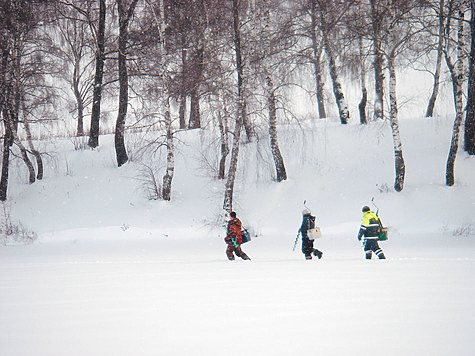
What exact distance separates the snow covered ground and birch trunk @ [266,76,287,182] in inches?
23.1

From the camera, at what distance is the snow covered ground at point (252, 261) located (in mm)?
5656

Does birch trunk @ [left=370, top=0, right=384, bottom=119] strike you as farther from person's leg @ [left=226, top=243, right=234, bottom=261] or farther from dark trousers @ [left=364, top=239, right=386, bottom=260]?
person's leg @ [left=226, top=243, right=234, bottom=261]

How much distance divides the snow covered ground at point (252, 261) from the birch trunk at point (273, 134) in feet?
1.92

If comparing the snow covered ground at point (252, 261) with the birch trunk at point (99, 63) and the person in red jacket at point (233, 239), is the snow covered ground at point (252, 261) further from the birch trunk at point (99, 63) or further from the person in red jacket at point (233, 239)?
the birch trunk at point (99, 63)

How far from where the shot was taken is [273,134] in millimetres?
21141

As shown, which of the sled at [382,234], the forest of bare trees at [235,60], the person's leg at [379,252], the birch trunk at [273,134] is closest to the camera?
the person's leg at [379,252]

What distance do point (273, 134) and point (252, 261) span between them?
30.3 feet

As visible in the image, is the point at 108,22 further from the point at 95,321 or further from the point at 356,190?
the point at 95,321

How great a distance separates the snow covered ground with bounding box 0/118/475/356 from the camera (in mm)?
5656

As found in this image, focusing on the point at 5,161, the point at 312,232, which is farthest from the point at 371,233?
the point at 5,161

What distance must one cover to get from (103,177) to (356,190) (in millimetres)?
12245

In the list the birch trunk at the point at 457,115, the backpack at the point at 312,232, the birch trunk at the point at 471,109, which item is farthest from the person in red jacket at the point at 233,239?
the birch trunk at the point at 471,109

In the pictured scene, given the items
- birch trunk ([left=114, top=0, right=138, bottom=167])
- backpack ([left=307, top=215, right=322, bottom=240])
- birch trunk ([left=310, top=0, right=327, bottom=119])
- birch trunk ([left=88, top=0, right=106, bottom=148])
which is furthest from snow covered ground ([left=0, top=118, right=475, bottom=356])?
birch trunk ([left=88, top=0, right=106, bottom=148])

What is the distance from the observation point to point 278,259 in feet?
44.0
